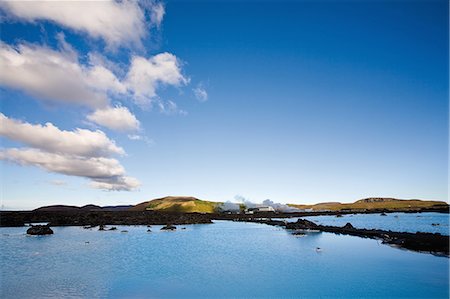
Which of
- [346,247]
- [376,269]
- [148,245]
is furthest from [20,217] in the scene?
[376,269]

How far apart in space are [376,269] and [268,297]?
14558 mm

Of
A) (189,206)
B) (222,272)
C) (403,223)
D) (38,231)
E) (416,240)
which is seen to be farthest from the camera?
(189,206)

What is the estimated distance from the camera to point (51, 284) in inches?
1002

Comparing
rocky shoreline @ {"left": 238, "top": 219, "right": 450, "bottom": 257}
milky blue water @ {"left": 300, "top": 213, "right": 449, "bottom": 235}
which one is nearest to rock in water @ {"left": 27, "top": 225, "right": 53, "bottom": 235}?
rocky shoreline @ {"left": 238, "top": 219, "right": 450, "bottom": 257}

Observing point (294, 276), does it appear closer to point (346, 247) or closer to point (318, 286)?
point (318, 286)

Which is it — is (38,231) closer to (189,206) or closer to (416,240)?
(416,240)

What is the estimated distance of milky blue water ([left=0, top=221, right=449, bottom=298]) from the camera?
76.8 ft

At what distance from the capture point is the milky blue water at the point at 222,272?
23409 mm

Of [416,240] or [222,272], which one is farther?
[416,240]

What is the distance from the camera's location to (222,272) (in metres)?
30.3

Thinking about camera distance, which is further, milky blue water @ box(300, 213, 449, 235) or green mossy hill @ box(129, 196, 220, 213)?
green mossy hill @ box(129, 196, 220, 213)

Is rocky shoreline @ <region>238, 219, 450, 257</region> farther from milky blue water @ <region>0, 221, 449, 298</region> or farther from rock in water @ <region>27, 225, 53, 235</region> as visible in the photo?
rock in water @ <region>27, 225, 53, 235</region>

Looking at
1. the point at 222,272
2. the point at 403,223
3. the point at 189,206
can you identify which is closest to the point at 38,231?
the point at 222,272

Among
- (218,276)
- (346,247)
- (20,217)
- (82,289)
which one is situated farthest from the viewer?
(20,217)
